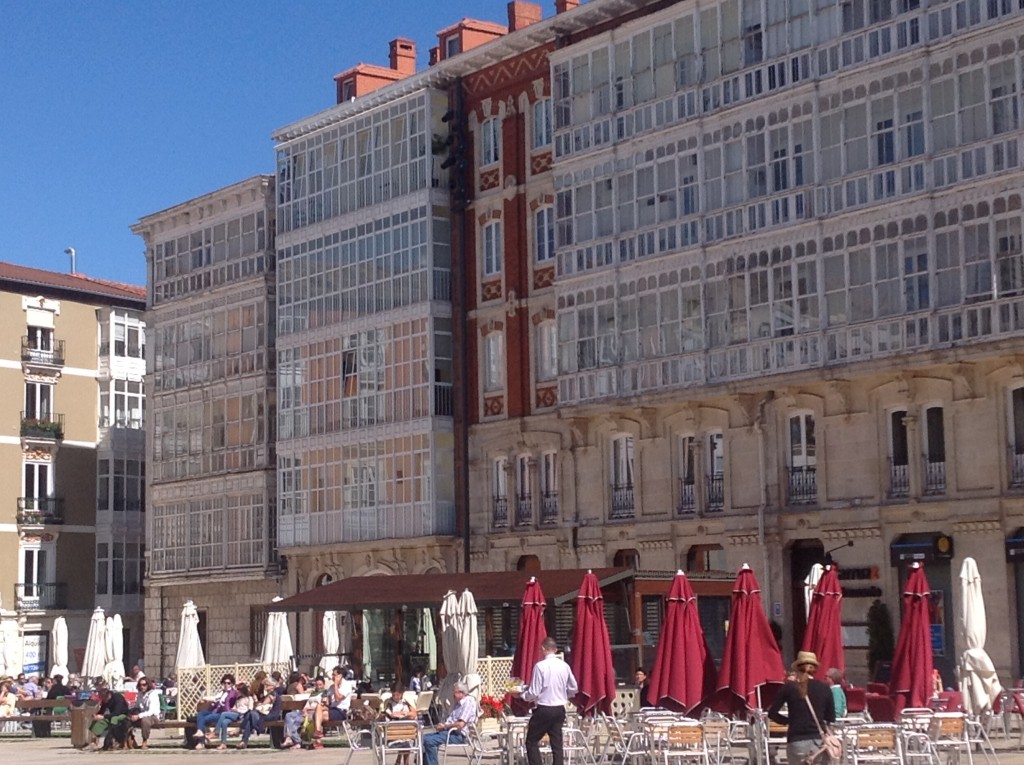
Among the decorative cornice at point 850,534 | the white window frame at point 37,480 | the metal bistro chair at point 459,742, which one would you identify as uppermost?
the white window frame at point 37,480

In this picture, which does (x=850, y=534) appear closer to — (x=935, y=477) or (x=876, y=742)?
(x=935, y=477)

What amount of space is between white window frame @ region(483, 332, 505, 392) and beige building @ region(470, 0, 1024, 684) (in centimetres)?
149

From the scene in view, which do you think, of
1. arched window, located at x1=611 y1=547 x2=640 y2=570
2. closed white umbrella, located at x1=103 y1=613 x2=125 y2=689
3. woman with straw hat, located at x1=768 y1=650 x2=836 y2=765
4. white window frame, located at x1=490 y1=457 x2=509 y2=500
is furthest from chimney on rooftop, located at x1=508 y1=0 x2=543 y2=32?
woman with straw hat, located at x1=768 y1=650 x2=836 y2=765

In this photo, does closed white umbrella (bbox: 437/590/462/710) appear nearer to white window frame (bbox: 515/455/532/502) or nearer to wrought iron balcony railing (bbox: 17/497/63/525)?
white window frame (bbox: 515/455/532/502)

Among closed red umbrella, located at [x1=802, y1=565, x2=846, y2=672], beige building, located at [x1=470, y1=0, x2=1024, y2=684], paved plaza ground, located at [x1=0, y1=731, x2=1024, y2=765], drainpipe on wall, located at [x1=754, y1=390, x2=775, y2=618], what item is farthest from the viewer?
drainpipe on wall, located at [x1=754, y1=390, x2=775, y2=618]

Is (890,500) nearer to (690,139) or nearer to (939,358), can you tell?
(939,358)

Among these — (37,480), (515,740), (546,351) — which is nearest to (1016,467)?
(546,351)

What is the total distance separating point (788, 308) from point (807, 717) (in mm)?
23171

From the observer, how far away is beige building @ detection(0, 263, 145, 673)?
6575 cm

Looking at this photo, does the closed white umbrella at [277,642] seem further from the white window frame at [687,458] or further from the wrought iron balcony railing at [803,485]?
the wrought iron balcony railing at [803,485]

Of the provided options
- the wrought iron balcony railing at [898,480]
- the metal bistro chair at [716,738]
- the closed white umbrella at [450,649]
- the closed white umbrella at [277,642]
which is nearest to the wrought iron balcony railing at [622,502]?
the wrought iron balcony railing at [898,480]

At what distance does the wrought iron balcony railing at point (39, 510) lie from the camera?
65625 mm

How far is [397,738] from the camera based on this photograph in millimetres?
24062

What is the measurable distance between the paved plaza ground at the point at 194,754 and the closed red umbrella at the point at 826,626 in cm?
233
